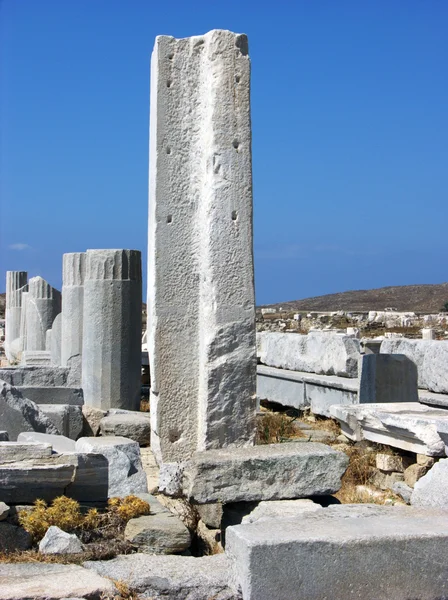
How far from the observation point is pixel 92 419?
10.5 meters

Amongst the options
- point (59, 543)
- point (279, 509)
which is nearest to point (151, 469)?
point (279, 509)

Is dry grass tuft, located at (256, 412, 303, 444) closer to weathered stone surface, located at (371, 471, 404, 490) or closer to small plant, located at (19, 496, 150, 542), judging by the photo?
weathered stone surface, located at (371, 471, 404, 490)

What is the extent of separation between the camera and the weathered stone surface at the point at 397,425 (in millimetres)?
6730

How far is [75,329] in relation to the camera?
13.8m

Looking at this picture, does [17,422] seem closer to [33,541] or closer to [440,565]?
[33,541]

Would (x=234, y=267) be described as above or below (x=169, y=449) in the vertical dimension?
above

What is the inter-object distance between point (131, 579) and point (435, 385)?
634 centimetres

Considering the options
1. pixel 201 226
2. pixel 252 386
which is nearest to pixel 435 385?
pixel 252 386

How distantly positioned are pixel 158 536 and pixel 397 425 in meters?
2.64

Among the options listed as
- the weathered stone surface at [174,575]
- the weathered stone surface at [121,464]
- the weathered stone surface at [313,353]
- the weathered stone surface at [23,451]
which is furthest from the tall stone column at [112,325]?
the weathered stone surface at [174,575]

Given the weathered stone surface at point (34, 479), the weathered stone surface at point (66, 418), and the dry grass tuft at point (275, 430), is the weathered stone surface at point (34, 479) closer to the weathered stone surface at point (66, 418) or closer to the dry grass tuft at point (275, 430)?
the dry grass tuft at point (275, 430)

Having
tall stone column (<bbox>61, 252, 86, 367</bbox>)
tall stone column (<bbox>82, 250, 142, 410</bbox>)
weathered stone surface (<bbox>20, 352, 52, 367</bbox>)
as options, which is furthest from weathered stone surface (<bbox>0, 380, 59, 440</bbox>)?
weathered stone surface (<bbox>20, 352, 52, 367</bbox>)

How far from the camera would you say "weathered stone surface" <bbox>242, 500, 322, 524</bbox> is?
5.27m

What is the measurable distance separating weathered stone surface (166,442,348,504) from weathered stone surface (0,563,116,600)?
1.23 metres
